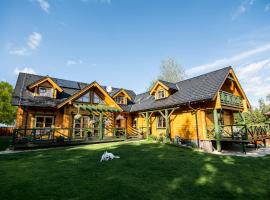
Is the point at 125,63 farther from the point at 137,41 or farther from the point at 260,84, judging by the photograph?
the point at 260,84

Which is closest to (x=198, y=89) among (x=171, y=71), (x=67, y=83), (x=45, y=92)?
(x=45, y=92)

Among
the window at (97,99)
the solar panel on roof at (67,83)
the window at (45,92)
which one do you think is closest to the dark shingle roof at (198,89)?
the window at (97,99)

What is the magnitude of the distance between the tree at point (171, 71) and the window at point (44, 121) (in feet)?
83.3

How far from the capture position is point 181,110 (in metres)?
14.2

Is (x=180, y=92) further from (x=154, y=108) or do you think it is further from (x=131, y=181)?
(x=131, y=181)

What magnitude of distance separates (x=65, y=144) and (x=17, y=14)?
1053cm

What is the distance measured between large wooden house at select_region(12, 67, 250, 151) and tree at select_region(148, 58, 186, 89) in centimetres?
1730

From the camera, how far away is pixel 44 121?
49.4 ft

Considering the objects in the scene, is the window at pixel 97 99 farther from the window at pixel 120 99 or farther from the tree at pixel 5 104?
the tree at pixel 5 104

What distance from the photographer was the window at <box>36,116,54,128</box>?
1480 centimetres

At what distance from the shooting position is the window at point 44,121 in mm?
14805

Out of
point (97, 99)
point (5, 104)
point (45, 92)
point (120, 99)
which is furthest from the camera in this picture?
point (5, 104)

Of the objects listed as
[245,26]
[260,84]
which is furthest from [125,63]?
[260,84]

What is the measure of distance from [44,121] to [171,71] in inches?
1081
